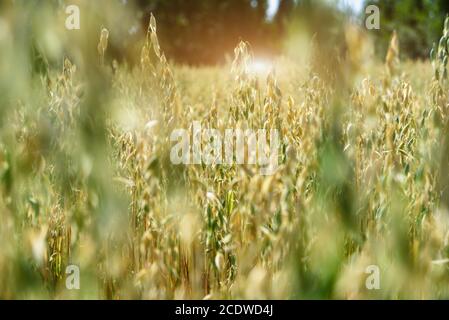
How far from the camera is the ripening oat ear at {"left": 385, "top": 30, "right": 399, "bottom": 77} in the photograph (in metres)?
1.04

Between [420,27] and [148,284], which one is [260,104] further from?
[420,27]

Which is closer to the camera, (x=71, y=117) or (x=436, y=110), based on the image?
(x=71, y=117)

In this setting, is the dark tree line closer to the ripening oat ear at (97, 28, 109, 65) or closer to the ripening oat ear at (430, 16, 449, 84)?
the ripening oat ear at (430, 16, 449, 84)

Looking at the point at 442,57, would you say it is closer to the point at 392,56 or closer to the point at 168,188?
the point at 392,56

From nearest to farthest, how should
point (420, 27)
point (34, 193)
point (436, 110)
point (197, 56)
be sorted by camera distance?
point (34, 193)
point (436, 110)
point (197, 56)
point (420, 27)

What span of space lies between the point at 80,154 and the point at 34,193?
9.2 inches

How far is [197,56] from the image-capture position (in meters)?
18.0

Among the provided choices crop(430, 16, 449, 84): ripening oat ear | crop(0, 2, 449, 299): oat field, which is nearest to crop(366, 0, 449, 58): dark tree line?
crop(430, 16, 449, 84): ripening oat ear

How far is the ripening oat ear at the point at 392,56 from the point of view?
104 centimetres

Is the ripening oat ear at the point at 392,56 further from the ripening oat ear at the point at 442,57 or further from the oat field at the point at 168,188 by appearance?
the ripening oat ear at the point at 442,57

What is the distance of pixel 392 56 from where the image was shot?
1052mm

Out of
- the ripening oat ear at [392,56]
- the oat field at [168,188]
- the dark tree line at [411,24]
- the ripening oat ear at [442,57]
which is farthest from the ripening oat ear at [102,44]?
the dark tree line at [411,24]

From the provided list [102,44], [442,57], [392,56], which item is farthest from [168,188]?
[442,57]

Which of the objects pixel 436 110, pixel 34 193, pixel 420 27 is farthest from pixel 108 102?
pixel 420 27
